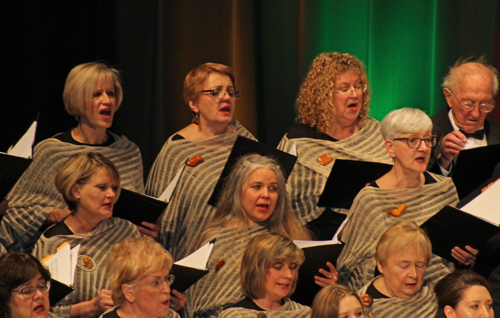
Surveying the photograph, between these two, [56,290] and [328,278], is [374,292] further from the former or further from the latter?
[56,290]

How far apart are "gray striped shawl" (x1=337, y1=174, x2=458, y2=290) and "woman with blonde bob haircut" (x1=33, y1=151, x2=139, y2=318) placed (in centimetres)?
106

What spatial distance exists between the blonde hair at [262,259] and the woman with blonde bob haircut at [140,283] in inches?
12.2

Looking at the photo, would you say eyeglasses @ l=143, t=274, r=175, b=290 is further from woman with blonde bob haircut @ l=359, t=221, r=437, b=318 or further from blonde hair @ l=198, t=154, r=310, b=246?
woman with blonde bob haircut @ l=359, t=221, r=437, b=318

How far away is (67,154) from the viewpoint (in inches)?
145

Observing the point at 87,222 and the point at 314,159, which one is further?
the point at 314,159

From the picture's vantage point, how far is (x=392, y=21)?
510 cm

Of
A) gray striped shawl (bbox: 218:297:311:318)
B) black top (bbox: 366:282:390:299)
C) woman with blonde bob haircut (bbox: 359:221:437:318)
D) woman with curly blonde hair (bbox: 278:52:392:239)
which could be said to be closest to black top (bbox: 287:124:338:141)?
woman with curly blonde hair (bbox: 278:52:392:239)

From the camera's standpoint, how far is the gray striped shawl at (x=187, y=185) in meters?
3.78

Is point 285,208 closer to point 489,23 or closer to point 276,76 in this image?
point 276,76

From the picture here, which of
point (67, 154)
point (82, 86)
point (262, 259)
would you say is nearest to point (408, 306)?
point (262, 259)

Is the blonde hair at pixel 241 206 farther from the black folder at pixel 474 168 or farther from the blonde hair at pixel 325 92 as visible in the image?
the black folder at pixel 474 168

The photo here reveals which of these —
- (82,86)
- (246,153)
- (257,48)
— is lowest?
(246,153)

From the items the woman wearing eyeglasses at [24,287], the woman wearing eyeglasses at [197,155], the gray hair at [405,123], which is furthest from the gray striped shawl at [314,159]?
the woman wearing eyeglasses at [24,287]

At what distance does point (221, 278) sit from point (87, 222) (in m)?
0.63
